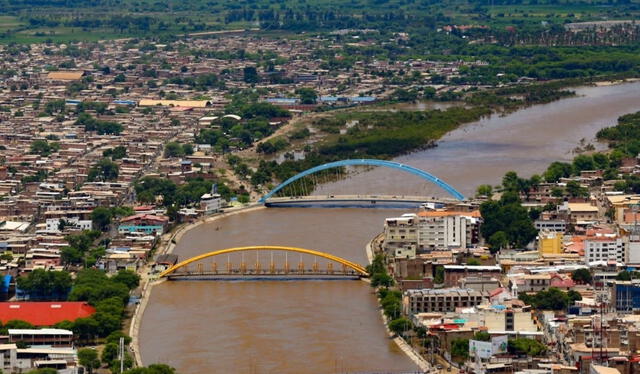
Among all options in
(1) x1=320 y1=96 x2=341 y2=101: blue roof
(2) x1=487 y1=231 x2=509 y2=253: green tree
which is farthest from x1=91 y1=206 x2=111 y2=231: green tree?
(1) x1=320 y1=96 x2=341 y2=101: blue roof

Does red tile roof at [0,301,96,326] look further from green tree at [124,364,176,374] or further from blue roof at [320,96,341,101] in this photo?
blue roof at [320,96,341,101]

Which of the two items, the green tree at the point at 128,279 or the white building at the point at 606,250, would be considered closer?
the green tree at the point at 128,279

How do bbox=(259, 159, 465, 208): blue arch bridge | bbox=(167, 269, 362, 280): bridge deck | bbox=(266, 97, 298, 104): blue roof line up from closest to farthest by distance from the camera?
bbox=(167, 269, 362, 280): bridge deck
bbox=(259, 159, 465, 208): blue arch bridge
bbox=(266, 97, 298, 104): blue roof

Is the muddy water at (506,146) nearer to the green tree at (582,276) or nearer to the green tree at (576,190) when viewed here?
the green tree at (576,190)

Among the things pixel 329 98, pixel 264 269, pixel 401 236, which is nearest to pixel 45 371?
pixel 264 269

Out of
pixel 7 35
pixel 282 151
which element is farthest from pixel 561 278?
pixel 7 35

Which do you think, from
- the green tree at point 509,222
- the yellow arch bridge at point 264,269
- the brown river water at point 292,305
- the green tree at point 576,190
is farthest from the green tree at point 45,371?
the green tree at point 576,190

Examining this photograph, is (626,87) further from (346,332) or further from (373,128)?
(346,332)
